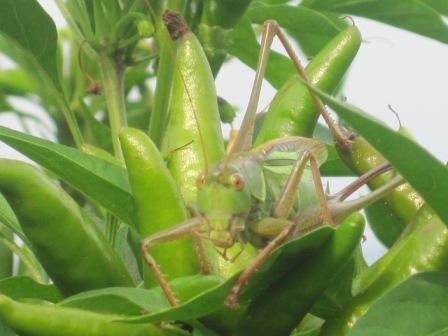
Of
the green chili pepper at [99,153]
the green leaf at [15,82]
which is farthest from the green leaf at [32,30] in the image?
the green leaf at [15,82]

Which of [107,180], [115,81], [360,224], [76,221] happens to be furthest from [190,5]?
[360,224]

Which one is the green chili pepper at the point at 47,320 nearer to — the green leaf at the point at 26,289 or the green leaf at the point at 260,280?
the green leaf at the point at 260,280

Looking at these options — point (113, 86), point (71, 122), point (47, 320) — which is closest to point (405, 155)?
point (47, 320)

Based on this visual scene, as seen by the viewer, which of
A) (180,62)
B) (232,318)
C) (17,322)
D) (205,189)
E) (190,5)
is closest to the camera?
(17,322)

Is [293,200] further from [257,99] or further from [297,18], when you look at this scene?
[297,18]

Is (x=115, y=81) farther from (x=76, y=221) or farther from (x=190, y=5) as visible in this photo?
(x=76, y=221)

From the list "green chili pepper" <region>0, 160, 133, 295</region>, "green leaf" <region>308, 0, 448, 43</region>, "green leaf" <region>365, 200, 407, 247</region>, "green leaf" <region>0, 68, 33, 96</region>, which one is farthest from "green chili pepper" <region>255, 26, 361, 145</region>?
"green leaf" <region>0, 68, 33, 96</region>
